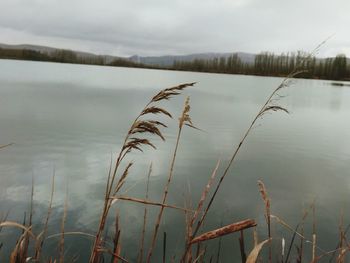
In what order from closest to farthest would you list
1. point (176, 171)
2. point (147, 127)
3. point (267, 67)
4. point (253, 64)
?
point (147, 127)
point (176, 171)
point (267, 67)
point (253, 64)

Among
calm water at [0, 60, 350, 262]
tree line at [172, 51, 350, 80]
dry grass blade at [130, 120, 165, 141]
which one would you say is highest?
tree line at [172, 51, 350, 80]

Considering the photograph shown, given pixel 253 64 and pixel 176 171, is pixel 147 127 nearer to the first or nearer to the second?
pixel 176 171

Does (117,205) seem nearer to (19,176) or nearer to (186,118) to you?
(19,176)

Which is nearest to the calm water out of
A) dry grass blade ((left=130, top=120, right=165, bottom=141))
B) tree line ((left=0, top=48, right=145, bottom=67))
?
dry grass blade ((left=130, top=120, right=165, bottom=141))

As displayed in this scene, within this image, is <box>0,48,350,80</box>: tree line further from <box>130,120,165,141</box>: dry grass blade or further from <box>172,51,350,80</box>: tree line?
<box>130,120,165,141</box>: dry grass blade

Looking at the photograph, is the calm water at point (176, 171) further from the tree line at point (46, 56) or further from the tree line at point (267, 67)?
the tree line at point (46, 56)

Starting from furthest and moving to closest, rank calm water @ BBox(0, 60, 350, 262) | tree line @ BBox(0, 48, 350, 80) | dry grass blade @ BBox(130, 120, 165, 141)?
tree line @ BBox(0, 48, 350, 80) → calm water @ BBox(0, 60, 350, 262) → dry grass blade @ BBox(130, 120, 165, 141)

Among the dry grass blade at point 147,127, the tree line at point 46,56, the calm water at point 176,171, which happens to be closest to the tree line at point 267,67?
the tree line at point 46,56

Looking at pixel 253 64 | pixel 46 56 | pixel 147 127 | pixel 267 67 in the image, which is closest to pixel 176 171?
pixel 147 127

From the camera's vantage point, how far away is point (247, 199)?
6980 mm

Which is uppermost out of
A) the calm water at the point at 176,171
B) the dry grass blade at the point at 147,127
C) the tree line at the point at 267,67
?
the tree line at the point at 267,67

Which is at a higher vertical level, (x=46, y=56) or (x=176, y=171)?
(x=46, y=56)

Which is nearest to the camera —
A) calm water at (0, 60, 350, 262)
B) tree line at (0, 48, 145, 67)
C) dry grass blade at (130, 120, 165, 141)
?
dry grass blade at (130, 120, 165, 141)

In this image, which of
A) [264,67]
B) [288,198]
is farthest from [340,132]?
[264,67]
